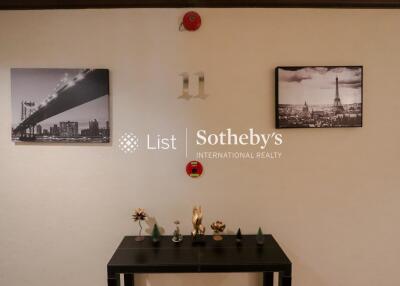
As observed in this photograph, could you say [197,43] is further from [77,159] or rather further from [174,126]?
[77,159]

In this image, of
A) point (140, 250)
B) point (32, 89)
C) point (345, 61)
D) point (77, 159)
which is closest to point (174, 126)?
point (77, 159)

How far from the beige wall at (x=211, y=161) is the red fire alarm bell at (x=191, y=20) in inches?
2.4

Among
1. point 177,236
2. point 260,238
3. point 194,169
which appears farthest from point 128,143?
point 260,238

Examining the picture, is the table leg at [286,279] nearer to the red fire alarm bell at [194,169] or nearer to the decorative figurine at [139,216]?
the red fire alarm bell at [194,169]

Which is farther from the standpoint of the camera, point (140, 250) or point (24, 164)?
point (24, 164)

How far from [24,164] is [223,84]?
156 centimetres

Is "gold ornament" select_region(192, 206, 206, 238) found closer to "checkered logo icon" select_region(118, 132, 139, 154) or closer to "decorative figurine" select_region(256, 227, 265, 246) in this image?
"decorative figurine" select_region(256, 227, 265, 246)

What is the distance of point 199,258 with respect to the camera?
1.65 metres

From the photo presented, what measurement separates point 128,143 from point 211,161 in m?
0.62

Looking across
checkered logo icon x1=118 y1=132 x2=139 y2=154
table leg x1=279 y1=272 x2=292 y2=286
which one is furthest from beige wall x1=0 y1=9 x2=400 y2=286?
table leg x1=279 y1=272 x2=292 y2=286

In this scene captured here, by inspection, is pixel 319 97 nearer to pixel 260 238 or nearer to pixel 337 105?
pixel 337 105

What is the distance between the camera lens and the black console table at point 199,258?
158 cm

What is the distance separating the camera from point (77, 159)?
1.98 meters

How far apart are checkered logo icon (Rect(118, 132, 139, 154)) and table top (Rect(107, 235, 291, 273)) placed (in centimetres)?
63
